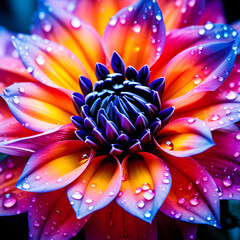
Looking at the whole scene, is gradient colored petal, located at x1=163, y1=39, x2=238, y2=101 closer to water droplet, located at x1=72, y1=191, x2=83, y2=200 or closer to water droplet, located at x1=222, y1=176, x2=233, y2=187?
water droplet, located at x1=222, y1=176, x2=233, y2=187

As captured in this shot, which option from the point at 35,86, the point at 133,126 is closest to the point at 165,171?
the point at 133,126

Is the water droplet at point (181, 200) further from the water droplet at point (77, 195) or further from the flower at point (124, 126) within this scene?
the water droplet at point (77, 195)

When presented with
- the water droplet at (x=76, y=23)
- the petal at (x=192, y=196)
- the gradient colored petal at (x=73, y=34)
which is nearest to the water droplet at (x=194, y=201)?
the petal at (x=192, y=196)

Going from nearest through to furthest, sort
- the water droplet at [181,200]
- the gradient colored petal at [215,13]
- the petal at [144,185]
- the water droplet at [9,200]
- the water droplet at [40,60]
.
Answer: the petal at [144,185] < the water droplet at [181,200] < the water droplet at [9,200] < the water droplet at [40,60] < the gradient colored petal at [215,13]

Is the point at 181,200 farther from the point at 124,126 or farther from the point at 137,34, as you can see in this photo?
the point at 137,34

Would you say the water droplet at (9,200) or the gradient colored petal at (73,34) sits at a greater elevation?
the gradient colored petal at (73,34)

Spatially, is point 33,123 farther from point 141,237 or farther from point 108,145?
point 141,237
